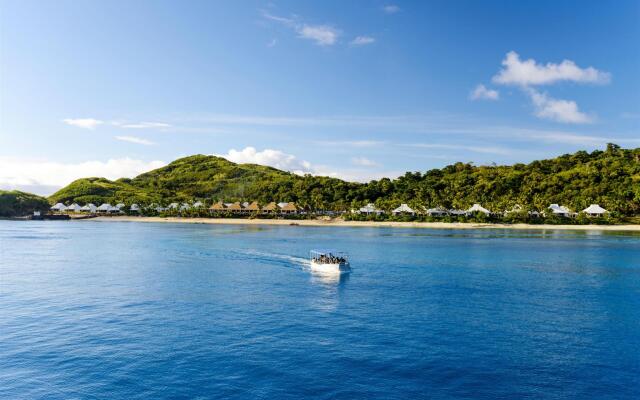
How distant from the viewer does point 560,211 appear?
17112 cm

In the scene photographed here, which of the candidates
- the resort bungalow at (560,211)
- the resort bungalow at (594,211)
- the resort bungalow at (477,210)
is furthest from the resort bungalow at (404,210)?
the resort bungalow at (594,211)

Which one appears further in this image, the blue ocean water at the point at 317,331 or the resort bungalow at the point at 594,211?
the resort bungalow at the point at 594,211

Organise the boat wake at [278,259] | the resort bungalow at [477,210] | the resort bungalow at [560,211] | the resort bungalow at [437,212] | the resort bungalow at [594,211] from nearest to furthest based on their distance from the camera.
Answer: the boat wake at [278,259] → the resort bungalow at [594,211] → the resort bungalow at [560,211] → the resort bungalow at [477,210] → the resort bungalow at [437,212]

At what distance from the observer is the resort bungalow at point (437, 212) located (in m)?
184

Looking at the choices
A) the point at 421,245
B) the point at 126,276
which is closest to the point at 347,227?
the point at 421,245

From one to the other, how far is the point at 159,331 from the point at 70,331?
7227 millimetres

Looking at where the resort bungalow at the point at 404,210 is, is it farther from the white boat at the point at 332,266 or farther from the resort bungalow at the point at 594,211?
the white boat at the point at 332,266

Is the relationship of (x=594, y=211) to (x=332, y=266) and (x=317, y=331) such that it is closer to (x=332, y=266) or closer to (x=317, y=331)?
(x=332, y=266)

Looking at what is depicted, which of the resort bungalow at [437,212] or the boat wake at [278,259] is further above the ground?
the resort bungalow at [437,212]

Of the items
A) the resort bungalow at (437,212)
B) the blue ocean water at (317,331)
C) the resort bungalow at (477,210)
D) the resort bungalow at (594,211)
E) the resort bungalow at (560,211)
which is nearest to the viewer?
the blue ocean water at (317,331)

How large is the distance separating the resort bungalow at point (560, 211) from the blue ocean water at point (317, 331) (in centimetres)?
10082

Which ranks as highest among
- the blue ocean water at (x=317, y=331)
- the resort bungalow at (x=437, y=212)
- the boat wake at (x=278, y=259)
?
the resort bungalow at (x=437, y=212)

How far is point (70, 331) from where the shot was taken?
126 feet

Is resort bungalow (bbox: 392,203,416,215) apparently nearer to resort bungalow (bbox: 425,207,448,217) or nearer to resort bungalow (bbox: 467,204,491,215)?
resort bungalow (bbox: 425,207,448,217)
